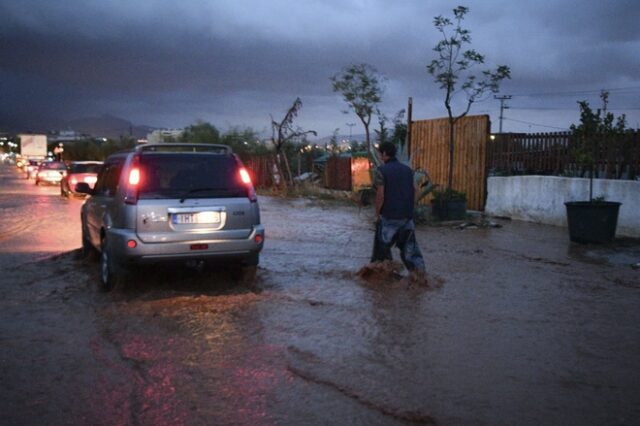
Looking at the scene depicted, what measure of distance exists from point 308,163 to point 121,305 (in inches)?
945

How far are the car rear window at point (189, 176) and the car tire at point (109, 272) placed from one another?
90 cm

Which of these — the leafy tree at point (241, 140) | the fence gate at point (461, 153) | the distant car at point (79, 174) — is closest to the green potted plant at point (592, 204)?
the fence gate at point (461, 153)

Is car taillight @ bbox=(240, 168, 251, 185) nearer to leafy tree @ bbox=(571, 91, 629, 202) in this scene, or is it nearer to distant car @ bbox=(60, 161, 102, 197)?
leafy tree @ bbox=(571, 91, 629, 202)

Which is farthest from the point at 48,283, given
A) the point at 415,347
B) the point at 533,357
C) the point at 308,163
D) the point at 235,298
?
the point at 308,163

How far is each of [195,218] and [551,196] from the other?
10144mm

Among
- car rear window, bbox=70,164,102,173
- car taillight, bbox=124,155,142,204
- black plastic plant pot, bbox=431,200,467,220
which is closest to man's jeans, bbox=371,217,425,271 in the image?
car taillight, bbox=124,155,142,204

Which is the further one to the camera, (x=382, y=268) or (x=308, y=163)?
(x=308, y=163)

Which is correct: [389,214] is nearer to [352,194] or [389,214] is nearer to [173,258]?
[173,258]

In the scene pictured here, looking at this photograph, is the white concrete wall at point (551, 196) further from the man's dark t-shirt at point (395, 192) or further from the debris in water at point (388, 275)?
the man's dark t-shirt at point (395, 192)

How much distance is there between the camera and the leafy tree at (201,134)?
47575mm

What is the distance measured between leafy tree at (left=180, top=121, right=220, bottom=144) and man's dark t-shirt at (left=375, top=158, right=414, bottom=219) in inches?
1543

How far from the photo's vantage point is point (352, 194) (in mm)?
22344

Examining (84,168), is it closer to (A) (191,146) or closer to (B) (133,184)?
(A) (191,146)

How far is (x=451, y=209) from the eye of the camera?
14.7 meters
